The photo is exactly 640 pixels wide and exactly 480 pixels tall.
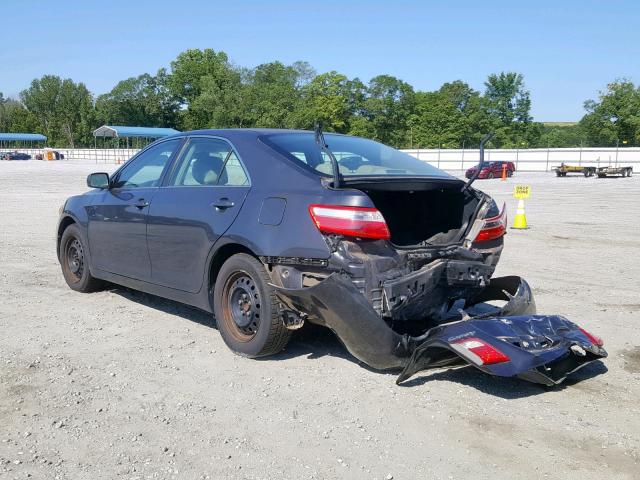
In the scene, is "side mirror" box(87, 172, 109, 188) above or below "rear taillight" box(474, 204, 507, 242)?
above

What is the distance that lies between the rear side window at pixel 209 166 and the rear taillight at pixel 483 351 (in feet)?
6.53

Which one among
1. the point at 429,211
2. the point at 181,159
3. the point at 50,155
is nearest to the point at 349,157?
the point at 429,211

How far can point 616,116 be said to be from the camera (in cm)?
8262

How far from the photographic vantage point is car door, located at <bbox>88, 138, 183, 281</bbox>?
231 inches

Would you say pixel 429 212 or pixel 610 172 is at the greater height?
pixel 429 212

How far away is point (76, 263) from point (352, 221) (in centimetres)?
409

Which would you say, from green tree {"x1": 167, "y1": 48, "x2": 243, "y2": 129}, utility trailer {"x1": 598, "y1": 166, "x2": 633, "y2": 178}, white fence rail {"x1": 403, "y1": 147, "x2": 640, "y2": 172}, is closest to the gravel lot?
utility trailer {"x1": 598, "y1": 166, "x2": 633, "y2": 178}

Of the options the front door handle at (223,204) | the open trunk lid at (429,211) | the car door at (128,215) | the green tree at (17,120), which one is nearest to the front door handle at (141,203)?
the car door at (128,215)

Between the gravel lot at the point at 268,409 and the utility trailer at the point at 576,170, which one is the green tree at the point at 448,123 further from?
the gravel lot at the point at 268,409

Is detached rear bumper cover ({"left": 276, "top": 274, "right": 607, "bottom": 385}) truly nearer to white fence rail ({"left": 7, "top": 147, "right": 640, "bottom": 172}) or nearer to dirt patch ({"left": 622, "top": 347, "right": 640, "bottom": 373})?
dirt patch ({"left": 622, "top": 347, "right": 640, "bottom": 373})

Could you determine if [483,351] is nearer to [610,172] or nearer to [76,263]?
[76,263]

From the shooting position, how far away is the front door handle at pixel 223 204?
4926 millimetres

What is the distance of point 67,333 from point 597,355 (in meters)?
4.19

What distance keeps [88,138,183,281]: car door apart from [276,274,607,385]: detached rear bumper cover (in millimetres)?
1951
